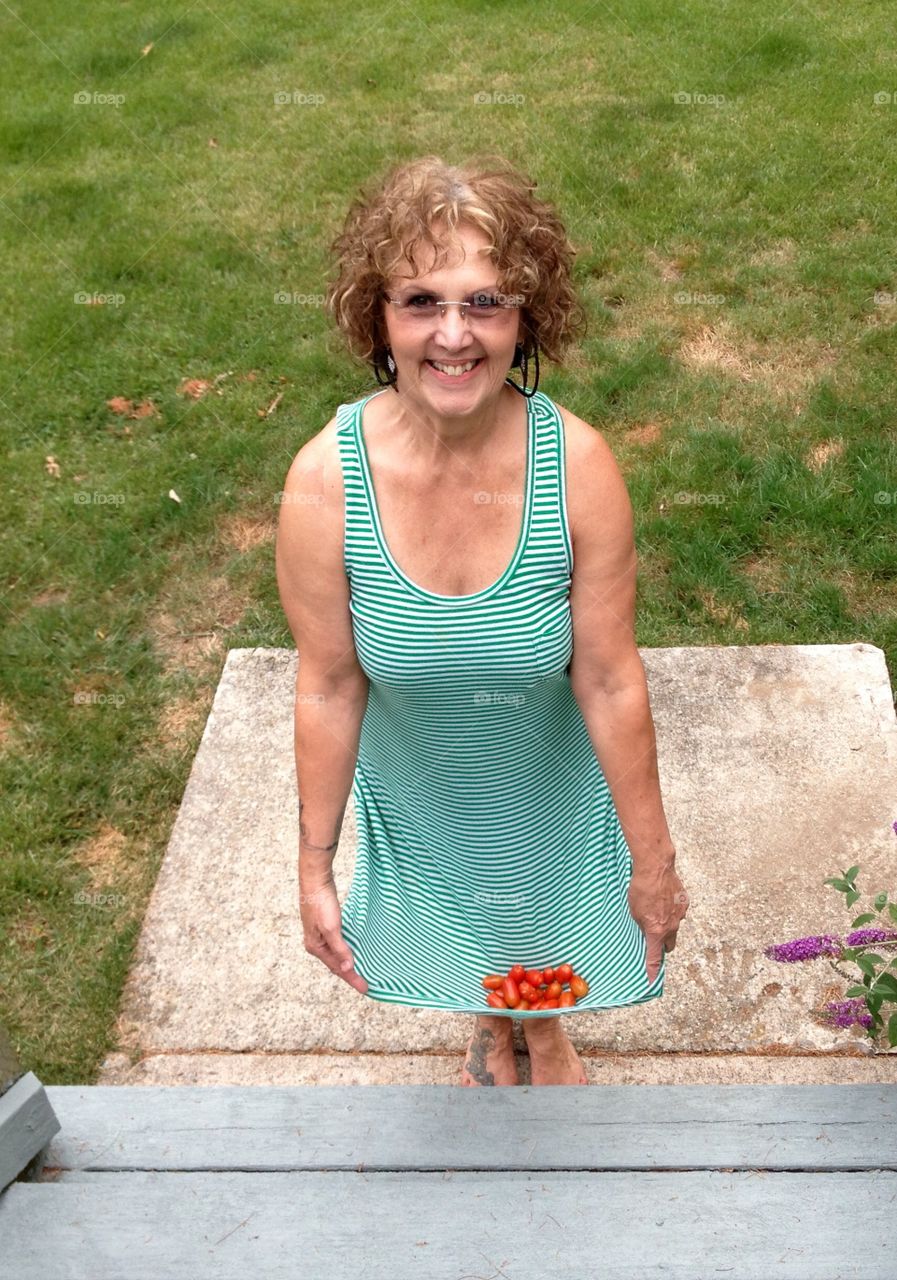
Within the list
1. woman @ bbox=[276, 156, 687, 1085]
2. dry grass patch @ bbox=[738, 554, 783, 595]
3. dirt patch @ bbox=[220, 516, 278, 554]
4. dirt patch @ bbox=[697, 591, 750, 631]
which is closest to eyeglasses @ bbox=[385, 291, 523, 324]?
woman @ bbox=[276, 156, 687, 1085]

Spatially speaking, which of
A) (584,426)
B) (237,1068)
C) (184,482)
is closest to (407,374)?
(584,426)

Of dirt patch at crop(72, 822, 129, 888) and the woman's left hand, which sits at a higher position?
the woman's left hand

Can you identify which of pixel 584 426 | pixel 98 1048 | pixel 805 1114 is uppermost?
pixel 584 426

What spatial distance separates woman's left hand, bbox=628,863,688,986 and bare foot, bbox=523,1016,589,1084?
448 mm

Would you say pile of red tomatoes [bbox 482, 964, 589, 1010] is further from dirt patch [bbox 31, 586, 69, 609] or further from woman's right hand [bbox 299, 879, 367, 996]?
dirt patch [bbox 31, 586, 69, 609]

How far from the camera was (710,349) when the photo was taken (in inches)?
197

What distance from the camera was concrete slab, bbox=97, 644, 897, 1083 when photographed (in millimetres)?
2820

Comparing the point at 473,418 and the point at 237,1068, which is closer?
the point at 473,418

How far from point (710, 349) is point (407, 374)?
11.2ft

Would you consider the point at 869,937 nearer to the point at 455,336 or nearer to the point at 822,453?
the point at 455,336

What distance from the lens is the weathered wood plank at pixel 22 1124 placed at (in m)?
1.93

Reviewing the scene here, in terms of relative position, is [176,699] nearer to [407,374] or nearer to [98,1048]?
[98,1048]

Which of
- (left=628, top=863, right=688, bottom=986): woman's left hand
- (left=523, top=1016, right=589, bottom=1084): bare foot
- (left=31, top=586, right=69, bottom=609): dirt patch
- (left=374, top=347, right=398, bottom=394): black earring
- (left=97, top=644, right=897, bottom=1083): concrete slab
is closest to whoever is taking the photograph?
(left=374, top=347, right=398, bottom=394): black earring

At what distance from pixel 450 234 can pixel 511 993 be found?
144 cm
